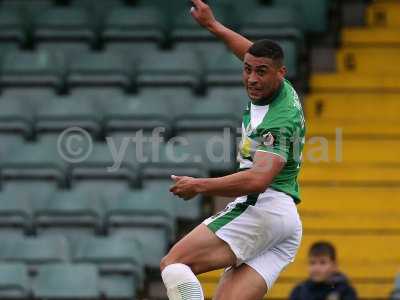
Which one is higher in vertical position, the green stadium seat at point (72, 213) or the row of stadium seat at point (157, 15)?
the row of stadium seat at point (157, 15)

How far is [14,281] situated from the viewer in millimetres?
10055

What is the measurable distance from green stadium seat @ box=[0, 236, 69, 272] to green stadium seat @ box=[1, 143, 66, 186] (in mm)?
874

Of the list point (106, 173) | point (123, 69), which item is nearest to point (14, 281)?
point (106, 173)

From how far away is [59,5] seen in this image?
45.3 ft

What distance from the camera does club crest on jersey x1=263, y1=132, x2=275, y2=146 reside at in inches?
277

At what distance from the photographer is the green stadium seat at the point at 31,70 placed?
→ 12594 millimetres

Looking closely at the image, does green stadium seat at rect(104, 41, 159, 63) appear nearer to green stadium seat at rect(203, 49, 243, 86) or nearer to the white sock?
green stadium seat at rect(203, 49, 243, 86)

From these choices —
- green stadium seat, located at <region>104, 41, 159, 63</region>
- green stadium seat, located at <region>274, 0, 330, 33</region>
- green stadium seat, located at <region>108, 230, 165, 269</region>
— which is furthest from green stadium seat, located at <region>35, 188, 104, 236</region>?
green stadium seat, located at <region>274, 0, 330, 33</region>

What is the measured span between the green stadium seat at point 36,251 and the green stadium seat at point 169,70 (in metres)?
2.28

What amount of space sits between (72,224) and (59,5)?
11.7 feet

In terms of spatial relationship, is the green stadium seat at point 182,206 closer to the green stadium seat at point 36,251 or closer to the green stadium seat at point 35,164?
the green stadium seat at point 35,164

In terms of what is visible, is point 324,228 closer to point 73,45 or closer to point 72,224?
point 72,224

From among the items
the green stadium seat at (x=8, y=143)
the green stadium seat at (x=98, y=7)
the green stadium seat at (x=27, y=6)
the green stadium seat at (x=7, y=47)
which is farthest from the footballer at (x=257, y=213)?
the green stadium seat at (x=27, y=6)

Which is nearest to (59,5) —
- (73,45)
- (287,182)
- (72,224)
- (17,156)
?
(73,45)
